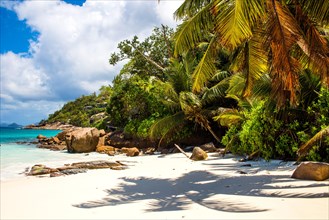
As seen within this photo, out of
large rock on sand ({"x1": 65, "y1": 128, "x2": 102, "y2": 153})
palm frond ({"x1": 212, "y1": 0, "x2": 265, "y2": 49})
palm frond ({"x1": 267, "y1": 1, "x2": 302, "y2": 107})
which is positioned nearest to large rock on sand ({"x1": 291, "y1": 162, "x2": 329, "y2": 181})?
palm frond ({"x1": 267, "y1": 1, "x2": 302, "y2": 107})

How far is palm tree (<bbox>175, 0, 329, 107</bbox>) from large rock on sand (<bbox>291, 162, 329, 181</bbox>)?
1.48 m

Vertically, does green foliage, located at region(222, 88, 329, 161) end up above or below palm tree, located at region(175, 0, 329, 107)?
below

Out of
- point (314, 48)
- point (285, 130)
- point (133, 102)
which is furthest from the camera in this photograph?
point (133, 102)

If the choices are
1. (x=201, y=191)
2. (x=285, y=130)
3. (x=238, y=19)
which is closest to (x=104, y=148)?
(x=285, y=130)

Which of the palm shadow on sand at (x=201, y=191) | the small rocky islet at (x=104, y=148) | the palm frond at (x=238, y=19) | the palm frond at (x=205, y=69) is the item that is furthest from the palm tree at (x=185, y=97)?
the palm frond at (x=238, y=19)

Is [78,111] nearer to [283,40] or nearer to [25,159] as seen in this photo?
[25,159]

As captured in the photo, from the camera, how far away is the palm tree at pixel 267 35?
561 centimetres

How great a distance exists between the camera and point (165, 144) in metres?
19.1

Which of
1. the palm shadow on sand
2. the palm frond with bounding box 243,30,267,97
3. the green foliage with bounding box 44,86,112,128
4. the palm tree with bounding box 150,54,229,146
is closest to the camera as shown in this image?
the palm shadow on sand

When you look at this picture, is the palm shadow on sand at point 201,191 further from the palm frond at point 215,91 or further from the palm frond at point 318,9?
the palm frond at point 215,91

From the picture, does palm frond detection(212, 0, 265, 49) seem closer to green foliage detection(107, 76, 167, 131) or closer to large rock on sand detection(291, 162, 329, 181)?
large rock on sand detection(291, 162, 329, 181)

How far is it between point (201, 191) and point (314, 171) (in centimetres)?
247

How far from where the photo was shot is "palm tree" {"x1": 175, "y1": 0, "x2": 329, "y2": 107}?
561cm

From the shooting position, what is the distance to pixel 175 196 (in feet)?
20.5
